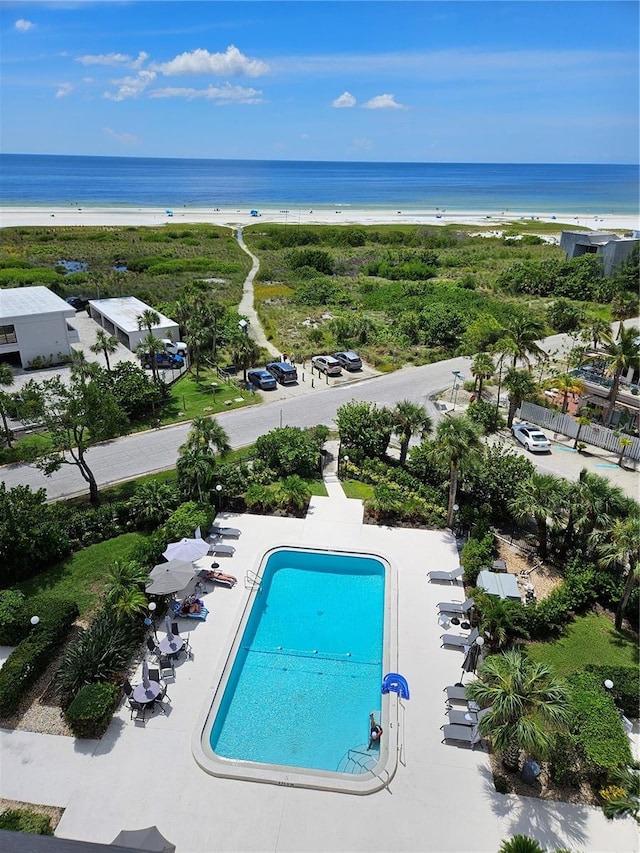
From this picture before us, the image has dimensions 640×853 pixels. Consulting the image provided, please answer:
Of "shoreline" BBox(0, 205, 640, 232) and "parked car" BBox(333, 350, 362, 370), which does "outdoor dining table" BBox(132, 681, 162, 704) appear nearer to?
"parked car" BBox(333, 350, 362, 370)

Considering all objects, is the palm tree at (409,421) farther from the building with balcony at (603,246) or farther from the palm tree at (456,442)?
the building with balcony at (603,246)

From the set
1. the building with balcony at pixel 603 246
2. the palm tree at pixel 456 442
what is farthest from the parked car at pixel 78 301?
the building with balcony at pixel 603 246

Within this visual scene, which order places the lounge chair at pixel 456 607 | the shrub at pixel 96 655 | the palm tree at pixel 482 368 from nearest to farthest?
the shrub at pixel 96 655 < the lounge chair at pixel 456 607 < the palm tree at pixel 482 368

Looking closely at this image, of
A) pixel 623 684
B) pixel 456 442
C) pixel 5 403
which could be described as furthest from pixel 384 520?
pixel 5 403

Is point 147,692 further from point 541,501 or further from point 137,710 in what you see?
point 541,501

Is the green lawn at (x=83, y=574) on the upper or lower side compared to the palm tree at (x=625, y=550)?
lower

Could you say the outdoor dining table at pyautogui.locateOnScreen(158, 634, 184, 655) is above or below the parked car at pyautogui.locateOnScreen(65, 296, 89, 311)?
below

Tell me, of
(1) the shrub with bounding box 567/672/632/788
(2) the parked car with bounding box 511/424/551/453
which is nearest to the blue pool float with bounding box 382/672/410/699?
(1) the shrub with bounding box 567/672/632/788

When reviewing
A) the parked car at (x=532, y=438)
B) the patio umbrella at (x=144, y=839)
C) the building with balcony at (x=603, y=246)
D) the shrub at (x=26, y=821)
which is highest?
the building with balcony at (x=603, y=246)
